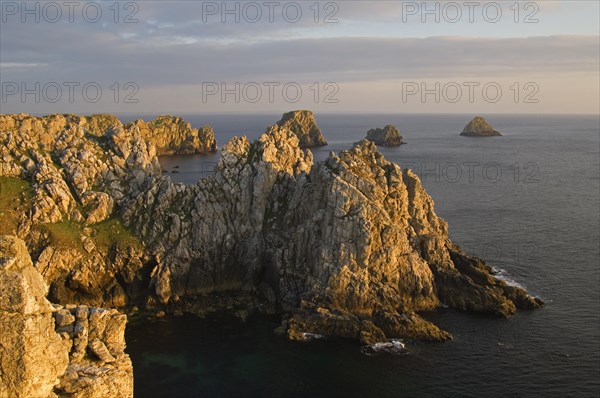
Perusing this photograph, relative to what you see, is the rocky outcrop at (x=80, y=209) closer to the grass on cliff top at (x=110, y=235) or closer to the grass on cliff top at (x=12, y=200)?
the grass on cliff top at (x=110, y=235)

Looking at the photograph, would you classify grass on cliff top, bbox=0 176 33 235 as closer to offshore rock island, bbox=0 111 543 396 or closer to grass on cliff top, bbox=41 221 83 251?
offshore rock island, bbox=0 111 543 396

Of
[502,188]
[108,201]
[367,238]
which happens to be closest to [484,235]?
[367,238]

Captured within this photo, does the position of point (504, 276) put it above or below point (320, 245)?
below

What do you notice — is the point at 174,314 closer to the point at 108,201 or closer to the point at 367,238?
the point at 108,201

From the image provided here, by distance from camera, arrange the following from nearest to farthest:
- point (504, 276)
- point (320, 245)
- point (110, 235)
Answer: point (320, 245)
point (110, 235)
point (504, 276)

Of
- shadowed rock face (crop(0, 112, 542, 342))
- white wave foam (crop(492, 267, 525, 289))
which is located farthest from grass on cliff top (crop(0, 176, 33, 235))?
white wave foam (crop(492, 267, 525, 289))

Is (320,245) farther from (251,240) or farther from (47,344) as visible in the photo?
(47,344)

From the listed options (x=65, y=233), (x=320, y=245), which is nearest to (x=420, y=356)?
(x=320, y=245)
